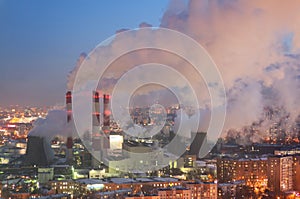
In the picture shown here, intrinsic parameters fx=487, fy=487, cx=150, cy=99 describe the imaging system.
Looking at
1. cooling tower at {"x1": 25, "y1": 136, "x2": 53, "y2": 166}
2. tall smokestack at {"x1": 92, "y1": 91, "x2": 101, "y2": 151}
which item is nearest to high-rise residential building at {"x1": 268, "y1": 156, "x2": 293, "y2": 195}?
tall smokestack at {"x1": 92, "y1": 91, "x2": 101, "y2": 151}

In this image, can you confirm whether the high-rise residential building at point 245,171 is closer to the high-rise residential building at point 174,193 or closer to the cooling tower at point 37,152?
the high-rise residential building at point 174,193

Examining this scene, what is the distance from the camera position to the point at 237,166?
7.41 metres

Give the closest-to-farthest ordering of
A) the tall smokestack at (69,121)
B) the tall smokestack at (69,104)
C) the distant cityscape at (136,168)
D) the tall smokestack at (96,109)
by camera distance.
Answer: the distant cityscape at (136,168) < the tall smokestack at (69,121) < the tall smokestack at (69,104) < the tall smokestack at (96,109)

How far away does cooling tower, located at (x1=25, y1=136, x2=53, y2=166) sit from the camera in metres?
8.10

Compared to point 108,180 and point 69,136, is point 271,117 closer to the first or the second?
point 69,136

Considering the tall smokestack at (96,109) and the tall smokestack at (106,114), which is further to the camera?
the tall smokestack at (106,114)

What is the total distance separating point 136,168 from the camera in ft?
26.1

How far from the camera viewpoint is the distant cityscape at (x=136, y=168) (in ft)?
19.2

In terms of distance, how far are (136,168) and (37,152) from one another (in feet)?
5.62

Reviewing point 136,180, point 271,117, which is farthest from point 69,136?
point 271,117

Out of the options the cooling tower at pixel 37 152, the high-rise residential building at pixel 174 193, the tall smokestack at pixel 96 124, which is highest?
the tall smokestack at pixel 96 124

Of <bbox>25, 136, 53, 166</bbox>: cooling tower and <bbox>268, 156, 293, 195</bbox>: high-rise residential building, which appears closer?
<bbox>268, 156, 293, 195</bbox>: high-rise residential building

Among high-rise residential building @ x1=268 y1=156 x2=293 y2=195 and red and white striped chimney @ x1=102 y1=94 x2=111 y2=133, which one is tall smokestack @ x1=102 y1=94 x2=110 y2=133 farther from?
high-rise residential building @ x1=268 y1=156 x2=293 y2=195

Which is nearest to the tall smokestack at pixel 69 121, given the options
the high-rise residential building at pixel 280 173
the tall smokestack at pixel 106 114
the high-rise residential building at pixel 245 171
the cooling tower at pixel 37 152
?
the cooling tower at pixel 37 152
